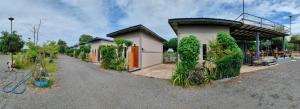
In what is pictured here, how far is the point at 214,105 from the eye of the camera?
5.98 meters

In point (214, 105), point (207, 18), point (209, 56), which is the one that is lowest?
point (214, 105)

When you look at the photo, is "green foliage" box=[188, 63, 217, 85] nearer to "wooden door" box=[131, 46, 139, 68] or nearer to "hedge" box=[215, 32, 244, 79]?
"hedge" box=[215, 32, 244, 79]

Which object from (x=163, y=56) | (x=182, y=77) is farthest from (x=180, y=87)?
(x=163, y=56)

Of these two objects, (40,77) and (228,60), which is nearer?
(40,77)

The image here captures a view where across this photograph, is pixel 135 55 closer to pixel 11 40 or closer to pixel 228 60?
pixel 228 60

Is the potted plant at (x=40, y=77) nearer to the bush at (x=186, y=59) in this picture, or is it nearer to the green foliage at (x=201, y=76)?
the bush at (x=186, y=59)

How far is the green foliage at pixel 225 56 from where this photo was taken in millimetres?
9695

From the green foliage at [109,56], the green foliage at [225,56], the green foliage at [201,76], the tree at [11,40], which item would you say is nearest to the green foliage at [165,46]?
the green foliage at [109,56]

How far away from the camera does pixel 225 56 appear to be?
9656 millimetres

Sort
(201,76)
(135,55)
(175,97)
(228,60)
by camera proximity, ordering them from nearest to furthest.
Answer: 1. (175,97)
2. (201,76)
3. (228,60)
4. (135,55)

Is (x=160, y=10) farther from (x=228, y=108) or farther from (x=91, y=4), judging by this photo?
(x=228, y=108)

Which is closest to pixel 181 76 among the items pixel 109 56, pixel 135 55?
pixel 135 55

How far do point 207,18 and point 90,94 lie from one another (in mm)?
8931

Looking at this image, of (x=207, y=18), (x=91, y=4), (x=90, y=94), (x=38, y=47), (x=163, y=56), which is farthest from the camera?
(x=163, y=56)
